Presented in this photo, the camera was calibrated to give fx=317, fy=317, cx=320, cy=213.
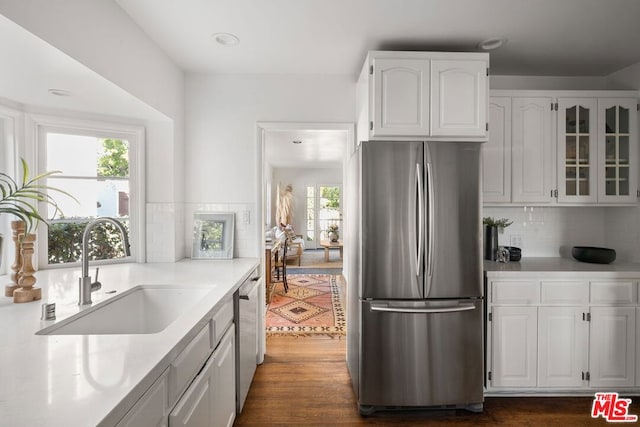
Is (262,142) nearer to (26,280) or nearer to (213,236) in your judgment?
(213,236)

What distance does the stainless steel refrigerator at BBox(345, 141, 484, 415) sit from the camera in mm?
2016

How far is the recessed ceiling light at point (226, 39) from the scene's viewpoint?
6.99ft

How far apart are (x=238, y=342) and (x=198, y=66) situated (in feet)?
7.09

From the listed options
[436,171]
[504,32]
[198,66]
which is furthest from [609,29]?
[198,66]

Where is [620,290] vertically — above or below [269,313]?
above

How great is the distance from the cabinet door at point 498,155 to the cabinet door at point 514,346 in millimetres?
853

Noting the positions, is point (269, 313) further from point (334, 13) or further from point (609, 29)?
point (609, 29)

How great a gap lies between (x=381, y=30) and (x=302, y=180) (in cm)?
761

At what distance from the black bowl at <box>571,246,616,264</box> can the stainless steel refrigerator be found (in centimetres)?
114

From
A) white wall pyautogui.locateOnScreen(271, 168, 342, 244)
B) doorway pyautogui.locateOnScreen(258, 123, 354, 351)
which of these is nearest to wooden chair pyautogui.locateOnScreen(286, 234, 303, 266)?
doorway pyautogui.locateOnScreen(258, 123, 354, 351)

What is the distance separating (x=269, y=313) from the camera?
389 centimetres

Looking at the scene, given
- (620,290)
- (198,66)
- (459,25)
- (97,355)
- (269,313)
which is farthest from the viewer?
(269,313)

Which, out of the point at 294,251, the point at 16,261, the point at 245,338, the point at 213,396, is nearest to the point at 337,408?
the point at 245,338

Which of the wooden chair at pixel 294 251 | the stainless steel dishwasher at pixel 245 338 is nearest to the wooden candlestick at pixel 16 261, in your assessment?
the stainless steel dishwasher at pixel 245 338
